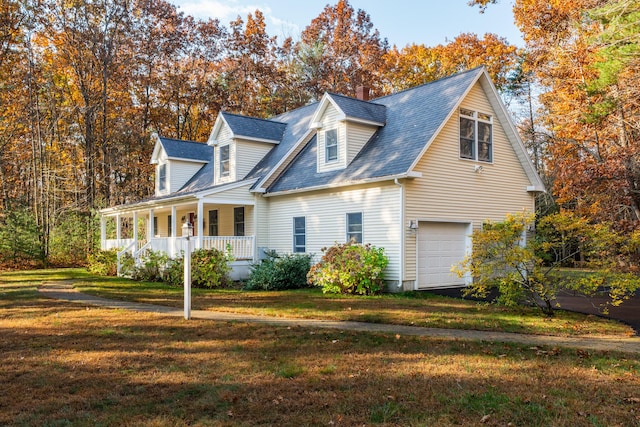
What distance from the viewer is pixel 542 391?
5047 mm

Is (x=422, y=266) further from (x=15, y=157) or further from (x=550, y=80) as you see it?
(x=15, y=157)

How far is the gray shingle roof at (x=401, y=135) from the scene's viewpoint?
14555mm

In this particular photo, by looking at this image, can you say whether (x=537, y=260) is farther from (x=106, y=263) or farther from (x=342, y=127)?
(x=106, y=263)

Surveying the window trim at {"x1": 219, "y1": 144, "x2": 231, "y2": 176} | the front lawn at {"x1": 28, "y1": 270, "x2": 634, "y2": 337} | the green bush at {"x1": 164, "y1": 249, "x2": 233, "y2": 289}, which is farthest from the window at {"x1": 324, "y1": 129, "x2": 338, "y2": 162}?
the window trim at {"x1": 219, "y1": 144, "x2": 231, "y2": 176}

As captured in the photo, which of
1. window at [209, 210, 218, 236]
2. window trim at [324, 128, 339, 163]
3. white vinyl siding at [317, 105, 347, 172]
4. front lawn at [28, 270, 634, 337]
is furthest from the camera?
window at [209, 210, 218, 236]

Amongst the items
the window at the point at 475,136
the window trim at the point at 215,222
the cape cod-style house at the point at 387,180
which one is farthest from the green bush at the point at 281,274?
the window at the point at 475,136

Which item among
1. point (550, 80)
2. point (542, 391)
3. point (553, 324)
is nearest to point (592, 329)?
point (553, 324)

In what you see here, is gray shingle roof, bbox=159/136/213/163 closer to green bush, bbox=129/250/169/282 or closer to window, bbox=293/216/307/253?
green bush, bbox=129/250/169/282

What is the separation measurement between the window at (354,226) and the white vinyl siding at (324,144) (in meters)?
1.80

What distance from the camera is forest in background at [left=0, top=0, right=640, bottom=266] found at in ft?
75.9

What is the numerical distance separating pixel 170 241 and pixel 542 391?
52.4 ft

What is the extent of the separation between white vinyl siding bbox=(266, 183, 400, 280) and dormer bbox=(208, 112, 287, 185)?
2530 mm

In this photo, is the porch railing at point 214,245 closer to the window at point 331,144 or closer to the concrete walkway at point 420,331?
the window at point 331,144

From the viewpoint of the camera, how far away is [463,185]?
15.7 meters
